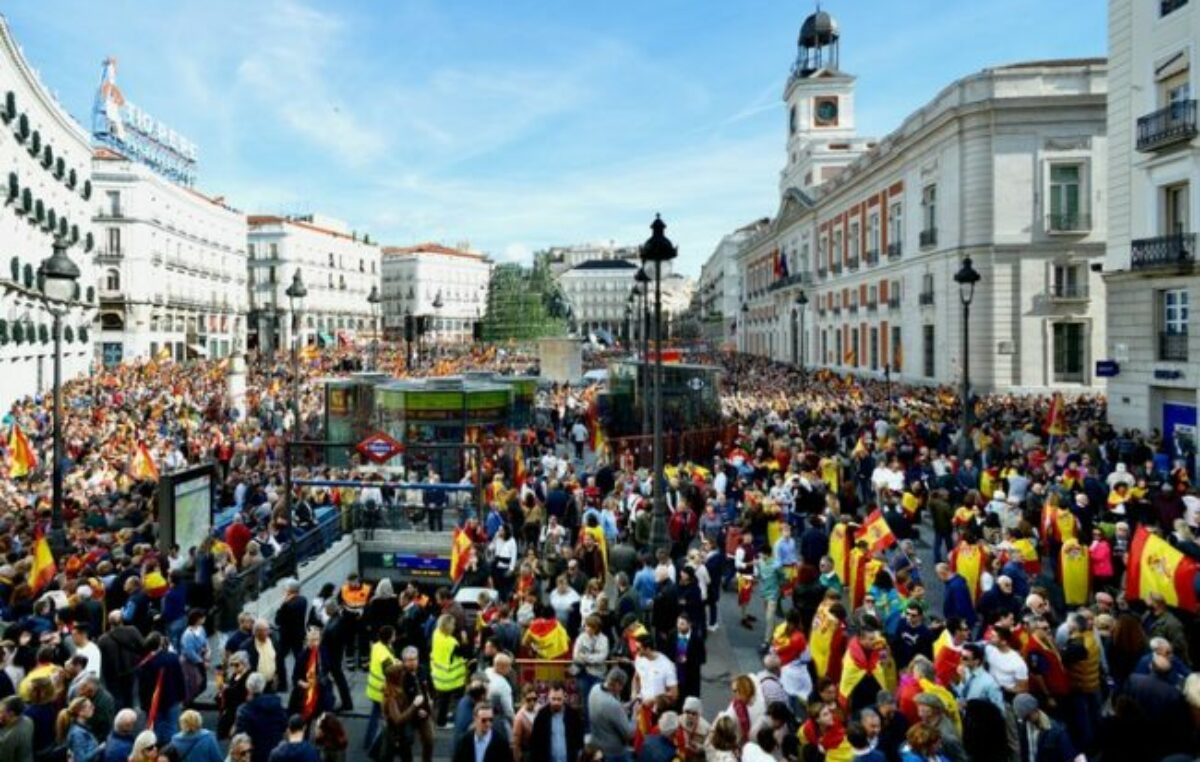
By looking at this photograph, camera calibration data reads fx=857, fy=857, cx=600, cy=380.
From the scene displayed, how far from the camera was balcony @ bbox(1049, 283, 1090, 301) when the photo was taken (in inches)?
1316

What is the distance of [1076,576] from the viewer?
403 inches

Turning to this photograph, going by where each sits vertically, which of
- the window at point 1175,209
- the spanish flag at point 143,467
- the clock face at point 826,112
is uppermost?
the clock face at point 826,112

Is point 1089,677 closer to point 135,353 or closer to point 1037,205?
point 1037,205

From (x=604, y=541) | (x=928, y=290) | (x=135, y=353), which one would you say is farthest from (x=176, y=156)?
(x=604, y=541)

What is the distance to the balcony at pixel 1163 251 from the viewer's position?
2022 centimetres

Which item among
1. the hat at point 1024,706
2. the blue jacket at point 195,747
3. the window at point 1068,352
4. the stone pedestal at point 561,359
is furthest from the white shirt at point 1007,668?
the stone pedestal at point 561,359

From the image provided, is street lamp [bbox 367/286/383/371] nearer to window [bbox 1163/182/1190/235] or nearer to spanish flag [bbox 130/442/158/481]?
spanish flag [bbox 130/442/158/481]

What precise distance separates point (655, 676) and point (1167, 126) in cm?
2067

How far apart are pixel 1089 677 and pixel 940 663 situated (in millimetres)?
1392

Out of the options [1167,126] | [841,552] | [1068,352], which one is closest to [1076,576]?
[841,552]

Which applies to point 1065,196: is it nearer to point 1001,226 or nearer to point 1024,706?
point 1001,226

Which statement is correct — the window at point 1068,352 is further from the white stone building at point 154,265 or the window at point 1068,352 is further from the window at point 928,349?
the white stone building at point 154,265

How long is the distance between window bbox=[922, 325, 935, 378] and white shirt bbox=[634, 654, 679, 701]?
35.0m

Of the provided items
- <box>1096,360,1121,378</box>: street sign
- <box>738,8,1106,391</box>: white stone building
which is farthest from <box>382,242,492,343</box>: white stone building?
<box>1096,360,1121,378</box>: street sign
